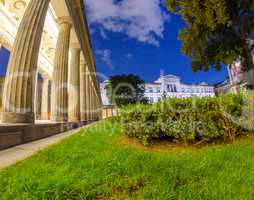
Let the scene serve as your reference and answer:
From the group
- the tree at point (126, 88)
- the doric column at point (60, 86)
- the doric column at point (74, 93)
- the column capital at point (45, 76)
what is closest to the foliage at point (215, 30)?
the doric column at point (74, 93)

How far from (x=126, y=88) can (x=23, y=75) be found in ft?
73.7

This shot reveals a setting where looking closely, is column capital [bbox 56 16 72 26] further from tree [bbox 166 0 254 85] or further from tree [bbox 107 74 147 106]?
tree [bbox 107 74 147 106]

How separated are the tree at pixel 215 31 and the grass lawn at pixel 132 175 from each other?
9.21 metres

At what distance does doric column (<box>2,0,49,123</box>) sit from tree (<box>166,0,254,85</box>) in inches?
336

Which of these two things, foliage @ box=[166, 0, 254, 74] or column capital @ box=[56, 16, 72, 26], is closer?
column capital @ box=[56, 16, 72, 26]

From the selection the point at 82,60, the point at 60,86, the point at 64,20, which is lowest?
the point at 60,86

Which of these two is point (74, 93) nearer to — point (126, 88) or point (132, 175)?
point (132, 175)

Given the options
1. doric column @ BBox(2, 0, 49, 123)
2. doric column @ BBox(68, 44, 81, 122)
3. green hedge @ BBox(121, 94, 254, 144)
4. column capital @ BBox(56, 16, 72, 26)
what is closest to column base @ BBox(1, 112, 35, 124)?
doric column @ BBox(2, 0, 49, 123)

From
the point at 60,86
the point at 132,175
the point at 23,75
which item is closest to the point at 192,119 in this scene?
the point at 132,175

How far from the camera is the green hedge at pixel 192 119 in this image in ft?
12.2

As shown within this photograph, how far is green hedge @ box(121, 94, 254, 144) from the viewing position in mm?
3732

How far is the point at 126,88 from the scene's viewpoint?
27.4 meters

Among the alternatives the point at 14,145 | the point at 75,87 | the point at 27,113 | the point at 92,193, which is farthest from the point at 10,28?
the point at 92,193

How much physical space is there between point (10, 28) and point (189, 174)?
1625 centimetres
